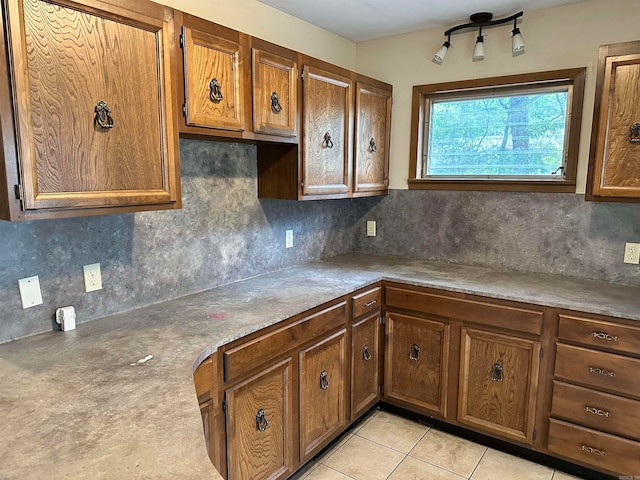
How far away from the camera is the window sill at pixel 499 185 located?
8.58 ft

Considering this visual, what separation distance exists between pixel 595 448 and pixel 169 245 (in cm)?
228

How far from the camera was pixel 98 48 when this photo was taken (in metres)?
1.42

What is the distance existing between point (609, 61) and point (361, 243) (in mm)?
1931

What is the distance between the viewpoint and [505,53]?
2732 millimetres

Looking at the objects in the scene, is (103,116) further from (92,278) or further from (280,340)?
(280,340)

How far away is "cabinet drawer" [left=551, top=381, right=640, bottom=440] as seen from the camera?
2.04m

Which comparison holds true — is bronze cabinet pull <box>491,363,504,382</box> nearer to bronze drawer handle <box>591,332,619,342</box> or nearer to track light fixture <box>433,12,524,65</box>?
bronze drawer handle <box>591,332,619,342</box>

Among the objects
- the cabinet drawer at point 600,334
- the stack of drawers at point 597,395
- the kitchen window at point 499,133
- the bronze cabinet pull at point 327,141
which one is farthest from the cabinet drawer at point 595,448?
the bronze cabinet pull at point 327,141

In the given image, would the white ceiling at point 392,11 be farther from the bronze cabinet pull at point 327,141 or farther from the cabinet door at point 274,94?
the bronze cabinet pull at point 327,141

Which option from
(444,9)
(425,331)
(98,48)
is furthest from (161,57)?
(425,331)

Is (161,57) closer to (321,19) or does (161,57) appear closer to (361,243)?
(321,19)

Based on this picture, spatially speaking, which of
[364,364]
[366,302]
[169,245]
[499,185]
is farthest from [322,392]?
[499,185]

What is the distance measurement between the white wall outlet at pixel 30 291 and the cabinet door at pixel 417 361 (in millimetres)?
1823

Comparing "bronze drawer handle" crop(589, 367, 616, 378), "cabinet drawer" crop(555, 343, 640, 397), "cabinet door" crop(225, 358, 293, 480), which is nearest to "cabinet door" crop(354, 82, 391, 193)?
"cabinet door" crop(225, 358, 293, 480)
